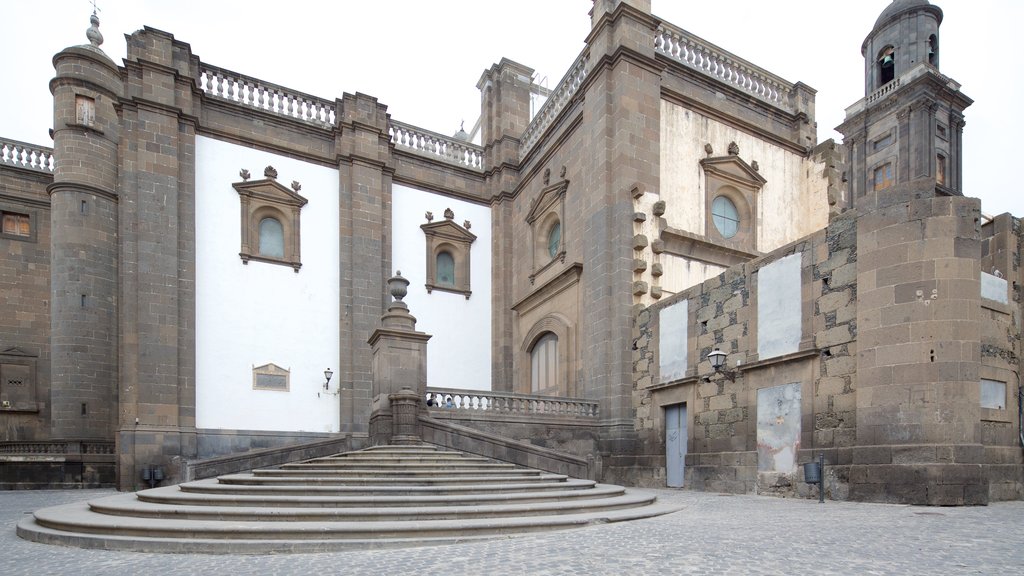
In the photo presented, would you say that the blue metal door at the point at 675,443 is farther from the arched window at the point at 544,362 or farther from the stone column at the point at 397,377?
the stone column at the point at 397,377

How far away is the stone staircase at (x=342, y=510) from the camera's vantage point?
21.2ft

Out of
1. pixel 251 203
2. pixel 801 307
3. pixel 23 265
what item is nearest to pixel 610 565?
pixel 801 307

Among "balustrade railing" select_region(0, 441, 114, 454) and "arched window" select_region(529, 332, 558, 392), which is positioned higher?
"arched window" select_region(529, 332, 558, 392)

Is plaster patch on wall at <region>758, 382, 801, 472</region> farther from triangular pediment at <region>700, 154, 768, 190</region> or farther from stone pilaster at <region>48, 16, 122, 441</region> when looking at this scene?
stone pilaster at <region>48, 16, 122, 441</region>

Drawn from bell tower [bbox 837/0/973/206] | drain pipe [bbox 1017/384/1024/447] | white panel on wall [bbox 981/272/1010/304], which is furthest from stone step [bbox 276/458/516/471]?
bell tower [bbox 837/0/973/206]

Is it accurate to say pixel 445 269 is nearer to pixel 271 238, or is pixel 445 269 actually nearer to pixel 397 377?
pixel 271 238

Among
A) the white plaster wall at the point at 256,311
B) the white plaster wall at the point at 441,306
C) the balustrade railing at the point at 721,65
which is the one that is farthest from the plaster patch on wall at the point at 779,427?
the white plaster wall at the point at 256,311

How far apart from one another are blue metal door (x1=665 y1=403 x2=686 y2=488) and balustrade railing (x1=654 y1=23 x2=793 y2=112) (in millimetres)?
9987

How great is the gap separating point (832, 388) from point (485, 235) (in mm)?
14544

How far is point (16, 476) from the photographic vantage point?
1730cm

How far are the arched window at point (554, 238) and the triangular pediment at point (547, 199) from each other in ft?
2.16

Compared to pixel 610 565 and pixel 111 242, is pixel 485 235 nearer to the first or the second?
pixel 111 242

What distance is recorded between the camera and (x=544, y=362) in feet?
65.9

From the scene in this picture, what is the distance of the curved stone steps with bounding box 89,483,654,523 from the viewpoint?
712 centimetres
